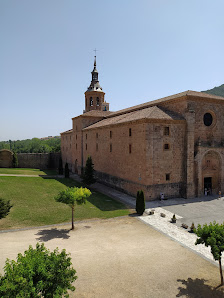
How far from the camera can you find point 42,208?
21250mm

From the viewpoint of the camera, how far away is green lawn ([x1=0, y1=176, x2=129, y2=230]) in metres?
→ 17.9

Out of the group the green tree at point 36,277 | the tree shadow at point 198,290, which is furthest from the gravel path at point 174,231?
the green tree at point 36,277

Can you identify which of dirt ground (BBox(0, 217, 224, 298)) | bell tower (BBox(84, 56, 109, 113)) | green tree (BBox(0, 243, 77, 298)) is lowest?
dirt ground (BBox(0, 217, 224, 298))

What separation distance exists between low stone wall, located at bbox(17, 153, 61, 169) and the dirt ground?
124 feet

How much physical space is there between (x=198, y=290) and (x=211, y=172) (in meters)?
20.4

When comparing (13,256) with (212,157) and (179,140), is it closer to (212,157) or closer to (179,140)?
(179,140)

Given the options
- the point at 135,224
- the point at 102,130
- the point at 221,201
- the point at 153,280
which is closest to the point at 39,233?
the point at 135,224

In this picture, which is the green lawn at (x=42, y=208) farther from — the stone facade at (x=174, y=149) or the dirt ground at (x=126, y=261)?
the stone facade at (x=174, y=149)

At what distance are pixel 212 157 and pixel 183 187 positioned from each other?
5.81 m

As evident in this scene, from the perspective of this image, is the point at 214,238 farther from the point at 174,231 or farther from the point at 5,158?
the point at 5,158

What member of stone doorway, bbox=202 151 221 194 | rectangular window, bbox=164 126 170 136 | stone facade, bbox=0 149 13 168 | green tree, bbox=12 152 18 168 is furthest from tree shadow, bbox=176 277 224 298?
stone facade, bbox=0 149 13 168

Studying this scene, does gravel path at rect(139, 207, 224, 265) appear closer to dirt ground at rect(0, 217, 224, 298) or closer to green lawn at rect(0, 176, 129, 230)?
dirt ground at rect(0, 217, 224, 298)

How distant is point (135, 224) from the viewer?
17.7 m

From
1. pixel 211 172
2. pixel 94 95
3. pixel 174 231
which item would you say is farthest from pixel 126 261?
pixel 94 95
